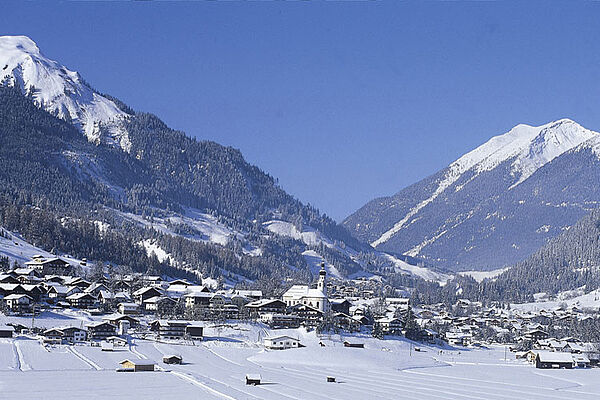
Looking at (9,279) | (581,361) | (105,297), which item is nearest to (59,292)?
(105,297)

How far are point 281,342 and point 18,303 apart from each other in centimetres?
3402

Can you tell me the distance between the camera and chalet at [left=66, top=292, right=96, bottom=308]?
424 feet

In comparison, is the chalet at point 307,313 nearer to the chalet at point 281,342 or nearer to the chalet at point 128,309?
the chalet at point 281,342

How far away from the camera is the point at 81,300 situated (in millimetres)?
129625

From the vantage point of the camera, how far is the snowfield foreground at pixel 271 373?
73250mm

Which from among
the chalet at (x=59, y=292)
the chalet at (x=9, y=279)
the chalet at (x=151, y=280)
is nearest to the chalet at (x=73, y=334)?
the chalet at (x=59, y=292)

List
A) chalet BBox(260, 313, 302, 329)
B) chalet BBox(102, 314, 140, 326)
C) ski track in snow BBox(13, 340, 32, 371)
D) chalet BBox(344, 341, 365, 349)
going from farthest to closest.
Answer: chalet BBox(260, 313, 302, 329)
chalet BBox(344, 341, 365, 349)
chalet BBox(102, 314, 140, 326)
ski track in snow BBox(13, 340, 32, 371)

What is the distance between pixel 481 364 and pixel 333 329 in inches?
919

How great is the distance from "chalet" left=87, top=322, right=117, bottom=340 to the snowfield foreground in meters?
3.37

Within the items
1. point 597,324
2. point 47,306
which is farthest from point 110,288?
point 597,324

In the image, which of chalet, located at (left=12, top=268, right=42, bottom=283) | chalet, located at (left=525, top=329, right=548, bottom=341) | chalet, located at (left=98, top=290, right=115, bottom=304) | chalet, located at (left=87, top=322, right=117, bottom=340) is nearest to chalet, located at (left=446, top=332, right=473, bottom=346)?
chalet, located at (left=525, top=329, right=548, bottom=341)

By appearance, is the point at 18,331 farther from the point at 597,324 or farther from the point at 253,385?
the point at 597,324

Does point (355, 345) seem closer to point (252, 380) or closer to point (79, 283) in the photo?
point (252, 380)

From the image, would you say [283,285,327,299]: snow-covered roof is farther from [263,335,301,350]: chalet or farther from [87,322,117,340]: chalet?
[87,322,117,340]: chalet
